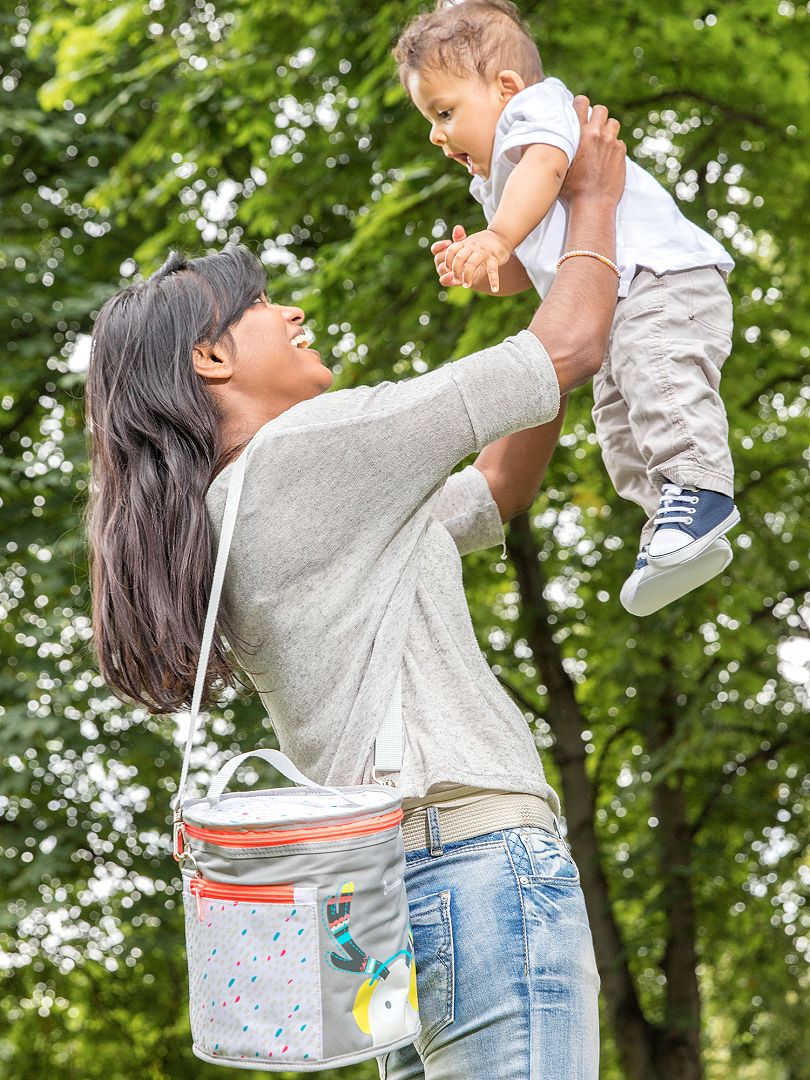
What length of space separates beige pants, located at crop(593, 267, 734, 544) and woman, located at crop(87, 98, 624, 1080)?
0.29 m

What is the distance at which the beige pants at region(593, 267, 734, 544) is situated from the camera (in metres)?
2.33

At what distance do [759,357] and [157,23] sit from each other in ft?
11.7

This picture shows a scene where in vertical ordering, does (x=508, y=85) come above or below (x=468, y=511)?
above

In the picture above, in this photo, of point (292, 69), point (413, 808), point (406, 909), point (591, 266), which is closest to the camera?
point (406, 909)

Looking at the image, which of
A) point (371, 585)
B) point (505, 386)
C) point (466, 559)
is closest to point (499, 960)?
point (371, 585)

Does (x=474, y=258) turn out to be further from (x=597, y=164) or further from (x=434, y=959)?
(x=434, y=959)

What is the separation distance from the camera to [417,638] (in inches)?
74.4

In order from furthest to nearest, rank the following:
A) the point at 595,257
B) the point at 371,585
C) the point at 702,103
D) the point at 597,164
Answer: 1. the point at 702,103
2. the point at 597,164
3. the point at 595,257
4. the point at 371,585

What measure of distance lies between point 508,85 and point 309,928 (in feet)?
5.39

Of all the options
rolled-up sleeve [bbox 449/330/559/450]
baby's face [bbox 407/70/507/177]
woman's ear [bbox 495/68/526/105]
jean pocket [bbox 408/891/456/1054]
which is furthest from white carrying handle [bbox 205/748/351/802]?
woman's ear [bbox 495/68/526/105]

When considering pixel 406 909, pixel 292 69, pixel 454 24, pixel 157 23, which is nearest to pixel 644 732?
pixel 292 69

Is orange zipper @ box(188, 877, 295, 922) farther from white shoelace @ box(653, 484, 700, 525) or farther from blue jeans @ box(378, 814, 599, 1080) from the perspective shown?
white shoelace @ box(653, 484, 700, 525)

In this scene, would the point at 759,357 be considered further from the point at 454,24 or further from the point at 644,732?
the point at 454,24

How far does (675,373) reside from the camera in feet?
7.77
